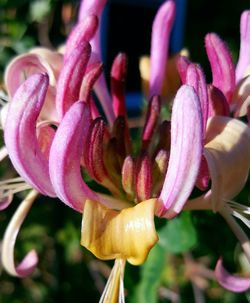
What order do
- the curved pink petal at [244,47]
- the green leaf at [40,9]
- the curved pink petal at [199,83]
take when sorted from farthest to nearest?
the green leaf at [40,9], the curved pink petal at [244,47], the curved pink petal at [199,83]

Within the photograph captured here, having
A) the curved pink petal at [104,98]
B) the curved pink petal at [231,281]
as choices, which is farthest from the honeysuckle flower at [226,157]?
the curved pink petal at [104,98]

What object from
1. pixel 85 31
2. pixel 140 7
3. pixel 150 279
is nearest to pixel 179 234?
pixel 150 279

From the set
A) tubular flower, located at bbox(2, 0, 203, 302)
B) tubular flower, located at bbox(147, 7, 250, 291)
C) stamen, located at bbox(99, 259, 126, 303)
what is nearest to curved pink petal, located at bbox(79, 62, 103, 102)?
tubular flower, located at bbox(2, 0, 203, 302)

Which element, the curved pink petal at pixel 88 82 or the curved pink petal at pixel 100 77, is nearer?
the curved pink petal at pixel 88 82

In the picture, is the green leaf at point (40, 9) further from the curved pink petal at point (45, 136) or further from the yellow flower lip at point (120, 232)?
the yellow flower lip at point (120, 232)

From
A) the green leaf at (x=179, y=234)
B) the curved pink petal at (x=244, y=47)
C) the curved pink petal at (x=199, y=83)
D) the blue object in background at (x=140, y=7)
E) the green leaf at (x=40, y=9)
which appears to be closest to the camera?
the curved pink petal at (x=199, y=83)

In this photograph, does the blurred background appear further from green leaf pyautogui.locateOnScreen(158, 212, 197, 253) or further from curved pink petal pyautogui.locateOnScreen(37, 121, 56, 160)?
curved pink petal pyautogui.locateOnScreen(37, 121, 56, 160)
